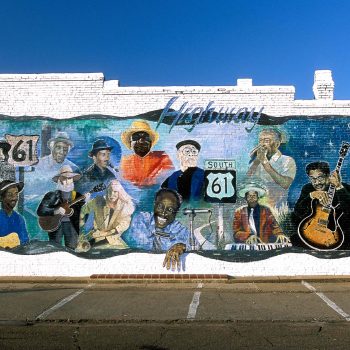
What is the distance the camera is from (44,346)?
21.6ft

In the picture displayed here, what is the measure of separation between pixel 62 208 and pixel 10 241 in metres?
1.59

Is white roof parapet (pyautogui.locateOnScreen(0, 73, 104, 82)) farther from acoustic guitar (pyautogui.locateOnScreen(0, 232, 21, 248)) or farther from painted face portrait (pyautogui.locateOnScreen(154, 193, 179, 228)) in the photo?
acoustic guitar (pyautogui.locateOnScreen(0, 232, 21, 248))

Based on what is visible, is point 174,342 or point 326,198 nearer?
point 174,342

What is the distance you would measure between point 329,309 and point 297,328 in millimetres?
1499

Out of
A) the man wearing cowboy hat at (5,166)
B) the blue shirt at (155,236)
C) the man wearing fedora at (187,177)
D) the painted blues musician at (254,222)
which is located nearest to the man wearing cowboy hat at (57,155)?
the man wearing cowboy hat at (5,166)

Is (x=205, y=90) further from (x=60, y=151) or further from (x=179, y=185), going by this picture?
(x=60, y=151)

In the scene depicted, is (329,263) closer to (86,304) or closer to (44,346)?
(86,304)

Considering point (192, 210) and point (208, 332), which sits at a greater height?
point (192, 210)

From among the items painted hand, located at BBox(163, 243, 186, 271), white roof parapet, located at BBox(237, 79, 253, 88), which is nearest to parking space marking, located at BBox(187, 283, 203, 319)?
painted hand, located at BBox(163, 243, 186, 271)

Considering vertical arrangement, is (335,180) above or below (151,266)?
above

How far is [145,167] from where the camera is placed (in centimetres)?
1283

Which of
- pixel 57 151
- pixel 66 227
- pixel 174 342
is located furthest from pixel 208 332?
pixel 57 151

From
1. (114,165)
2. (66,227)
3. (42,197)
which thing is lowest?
(66,227)

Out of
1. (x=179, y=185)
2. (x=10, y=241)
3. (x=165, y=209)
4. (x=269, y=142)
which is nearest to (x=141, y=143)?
(x=179, y=185)
